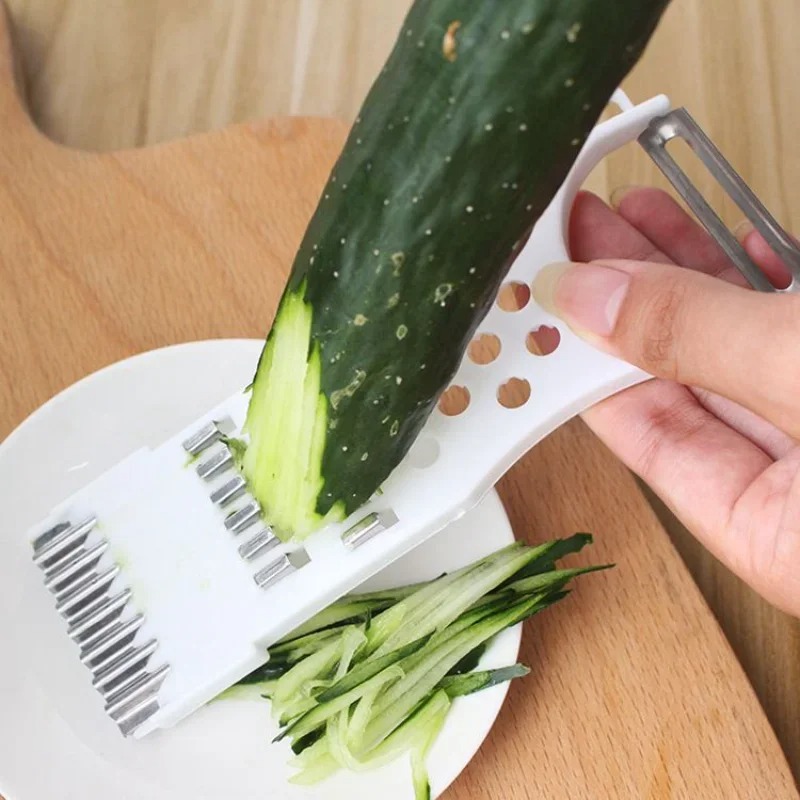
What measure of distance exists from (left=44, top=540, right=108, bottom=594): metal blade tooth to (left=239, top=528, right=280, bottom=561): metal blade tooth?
127mm

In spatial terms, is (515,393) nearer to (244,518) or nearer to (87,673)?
(244,518)

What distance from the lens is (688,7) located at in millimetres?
1338

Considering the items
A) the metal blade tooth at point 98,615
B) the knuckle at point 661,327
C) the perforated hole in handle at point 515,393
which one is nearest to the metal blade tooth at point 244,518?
the metal blade tooth at point 98,615

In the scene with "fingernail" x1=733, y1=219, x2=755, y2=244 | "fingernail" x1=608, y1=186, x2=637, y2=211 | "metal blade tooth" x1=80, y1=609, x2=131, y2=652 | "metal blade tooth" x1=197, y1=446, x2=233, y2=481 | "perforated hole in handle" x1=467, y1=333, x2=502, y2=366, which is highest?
"fingernail" x1=608, y1=186, x2=637, y2=211

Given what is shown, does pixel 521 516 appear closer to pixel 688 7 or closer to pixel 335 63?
pixel 335 63

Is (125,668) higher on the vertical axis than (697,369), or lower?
lower

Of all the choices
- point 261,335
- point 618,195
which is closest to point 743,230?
point 618,195

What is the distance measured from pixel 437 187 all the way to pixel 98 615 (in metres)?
0.47

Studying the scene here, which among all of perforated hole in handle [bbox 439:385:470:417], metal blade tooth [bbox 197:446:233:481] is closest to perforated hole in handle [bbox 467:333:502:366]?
perforated hole in handle [bbox 439:385:470:417]

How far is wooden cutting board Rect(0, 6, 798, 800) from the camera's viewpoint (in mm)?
805

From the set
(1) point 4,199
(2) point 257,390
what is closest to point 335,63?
(1) point 4,199

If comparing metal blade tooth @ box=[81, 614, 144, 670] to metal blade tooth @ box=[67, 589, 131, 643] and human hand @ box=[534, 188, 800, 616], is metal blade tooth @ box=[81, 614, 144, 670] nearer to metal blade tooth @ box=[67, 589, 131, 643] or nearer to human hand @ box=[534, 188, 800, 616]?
metal blade tooth @ box=[67, 589, 131, 643]

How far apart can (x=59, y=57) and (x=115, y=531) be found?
2.51 feet

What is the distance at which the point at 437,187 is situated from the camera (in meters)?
0.57
